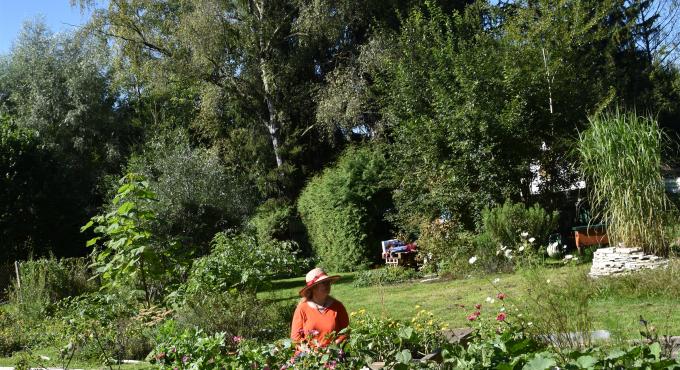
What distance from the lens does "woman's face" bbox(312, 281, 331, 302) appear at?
5.71 meters

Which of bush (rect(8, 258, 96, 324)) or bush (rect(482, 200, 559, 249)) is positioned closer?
bush (rect(8, 258, 96, 324))

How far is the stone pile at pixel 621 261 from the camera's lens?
32.7 ft

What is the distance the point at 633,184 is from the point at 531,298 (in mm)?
5611

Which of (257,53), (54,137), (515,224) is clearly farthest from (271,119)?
(515,224)

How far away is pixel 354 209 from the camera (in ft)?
59.0

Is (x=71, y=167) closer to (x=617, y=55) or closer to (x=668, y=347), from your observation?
(x=617, y=55)

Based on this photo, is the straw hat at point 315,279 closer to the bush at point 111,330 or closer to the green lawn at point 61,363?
the green lawn at point 61,363

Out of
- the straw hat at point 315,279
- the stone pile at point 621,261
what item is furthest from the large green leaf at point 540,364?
the stone pile at point 621,261

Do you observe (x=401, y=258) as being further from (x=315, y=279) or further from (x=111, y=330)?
(x=315, y=279)

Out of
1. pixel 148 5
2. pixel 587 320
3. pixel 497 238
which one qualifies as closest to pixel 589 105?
pixel 497 238

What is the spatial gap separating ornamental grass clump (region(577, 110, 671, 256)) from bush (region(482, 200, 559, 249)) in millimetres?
2390

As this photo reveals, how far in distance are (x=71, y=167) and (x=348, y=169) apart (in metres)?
12.8

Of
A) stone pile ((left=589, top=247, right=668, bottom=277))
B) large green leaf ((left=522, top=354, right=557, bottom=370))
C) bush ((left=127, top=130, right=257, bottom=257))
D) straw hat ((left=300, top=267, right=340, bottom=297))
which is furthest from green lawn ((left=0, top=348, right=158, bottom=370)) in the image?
bush ((left=127, top=130, right=257, bottom=257))

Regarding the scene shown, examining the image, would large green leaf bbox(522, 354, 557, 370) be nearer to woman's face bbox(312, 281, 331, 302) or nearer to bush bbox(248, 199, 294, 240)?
woman's face bbox(312, 281, 331, 302)
